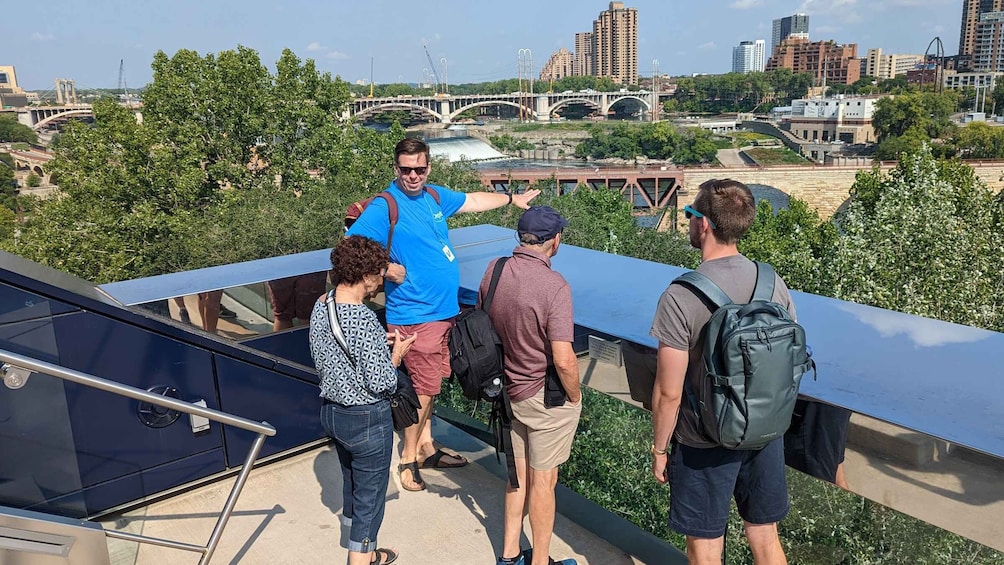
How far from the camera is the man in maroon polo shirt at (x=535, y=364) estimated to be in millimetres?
2207

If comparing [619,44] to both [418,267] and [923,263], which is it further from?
[418,267]

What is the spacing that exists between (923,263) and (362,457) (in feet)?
29.9

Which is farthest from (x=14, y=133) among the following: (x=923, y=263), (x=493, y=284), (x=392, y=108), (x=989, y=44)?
(x=989, y=44)

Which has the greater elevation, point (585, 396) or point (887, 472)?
point (887, 472)

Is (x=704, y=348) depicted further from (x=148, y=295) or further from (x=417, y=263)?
(x=148, y=295)

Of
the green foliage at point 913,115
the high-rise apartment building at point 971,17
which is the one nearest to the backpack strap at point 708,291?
the green foliage at point 913,115

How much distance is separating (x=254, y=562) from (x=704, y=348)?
5.97ft

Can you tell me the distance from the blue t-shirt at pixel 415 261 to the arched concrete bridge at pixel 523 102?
340ft

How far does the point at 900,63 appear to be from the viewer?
483 ft

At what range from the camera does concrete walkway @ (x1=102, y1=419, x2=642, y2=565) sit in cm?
262

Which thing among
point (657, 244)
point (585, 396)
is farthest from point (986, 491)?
point (657, 244)

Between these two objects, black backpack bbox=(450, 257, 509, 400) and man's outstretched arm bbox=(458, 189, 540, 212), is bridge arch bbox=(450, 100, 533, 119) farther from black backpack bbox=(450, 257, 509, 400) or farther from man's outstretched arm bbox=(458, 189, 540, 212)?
black backpack bbox=(450, 257, 509, 400)

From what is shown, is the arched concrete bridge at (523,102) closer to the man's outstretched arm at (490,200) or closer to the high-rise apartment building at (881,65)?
the high-rise apartment building at (881,65)

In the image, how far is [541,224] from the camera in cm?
229
